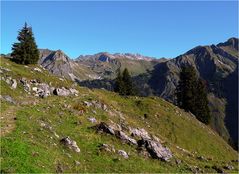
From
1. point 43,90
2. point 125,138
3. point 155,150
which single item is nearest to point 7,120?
point 125,138

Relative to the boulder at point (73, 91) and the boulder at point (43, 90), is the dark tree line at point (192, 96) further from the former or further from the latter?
the boulder at point (43, 90)

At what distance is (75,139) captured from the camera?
37.5m

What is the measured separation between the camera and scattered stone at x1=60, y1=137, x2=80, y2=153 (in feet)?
114

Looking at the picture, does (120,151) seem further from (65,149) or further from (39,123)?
(39,123)

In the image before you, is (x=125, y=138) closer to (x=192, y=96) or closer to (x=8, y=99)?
(x=8, y=99)

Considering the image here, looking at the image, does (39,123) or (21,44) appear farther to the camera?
(21,44)

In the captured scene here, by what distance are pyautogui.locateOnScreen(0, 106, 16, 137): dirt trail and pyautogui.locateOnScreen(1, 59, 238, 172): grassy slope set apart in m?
0.59

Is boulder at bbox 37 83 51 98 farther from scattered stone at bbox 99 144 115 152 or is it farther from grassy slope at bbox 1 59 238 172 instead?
scattered stone at bbox 99 144 115 152

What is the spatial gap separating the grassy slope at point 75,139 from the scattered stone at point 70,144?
24.0 inches

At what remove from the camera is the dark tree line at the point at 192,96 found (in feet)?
303

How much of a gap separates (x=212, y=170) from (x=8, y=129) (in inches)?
986

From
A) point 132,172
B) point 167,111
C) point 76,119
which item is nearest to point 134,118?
point 167,111

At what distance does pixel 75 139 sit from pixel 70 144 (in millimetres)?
2571

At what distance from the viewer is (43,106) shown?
150 ft
